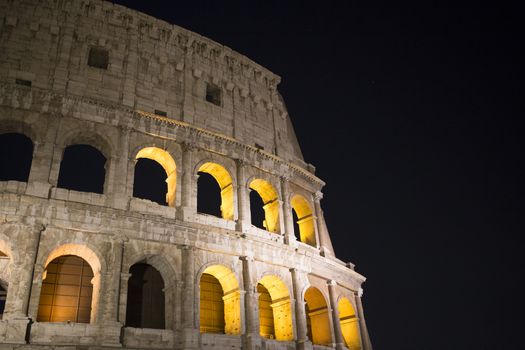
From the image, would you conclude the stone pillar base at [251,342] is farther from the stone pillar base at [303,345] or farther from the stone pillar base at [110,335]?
the stone pillar base at [110,335]

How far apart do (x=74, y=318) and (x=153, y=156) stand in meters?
6.57

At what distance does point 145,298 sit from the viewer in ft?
51.8

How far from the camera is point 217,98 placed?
20719 mm

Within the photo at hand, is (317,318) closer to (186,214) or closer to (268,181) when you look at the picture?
(268,181)

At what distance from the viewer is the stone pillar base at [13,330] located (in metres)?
12.0

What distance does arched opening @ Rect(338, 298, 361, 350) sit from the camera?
66.0 ft

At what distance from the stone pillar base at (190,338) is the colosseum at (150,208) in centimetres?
5

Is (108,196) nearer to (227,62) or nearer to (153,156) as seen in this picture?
(153,156)

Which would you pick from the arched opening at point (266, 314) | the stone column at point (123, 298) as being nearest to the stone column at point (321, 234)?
the arched opening at point (266, 314)

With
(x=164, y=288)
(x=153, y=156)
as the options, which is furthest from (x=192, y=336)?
(x=153, y=156)

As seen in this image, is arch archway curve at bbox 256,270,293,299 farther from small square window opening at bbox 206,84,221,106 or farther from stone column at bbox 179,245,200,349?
small square window opening at bbox 206,84,221,106

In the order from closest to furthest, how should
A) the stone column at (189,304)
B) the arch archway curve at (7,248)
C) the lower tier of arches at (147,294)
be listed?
the lower tier of arches at (147,294) → the arch archway curve at (7,248) → the stone column at (189,304)

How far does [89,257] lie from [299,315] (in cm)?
802

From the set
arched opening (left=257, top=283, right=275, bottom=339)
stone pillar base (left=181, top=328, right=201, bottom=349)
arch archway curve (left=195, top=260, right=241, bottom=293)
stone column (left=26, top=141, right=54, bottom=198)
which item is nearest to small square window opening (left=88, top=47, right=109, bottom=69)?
stone column (left=26, top=141, right=54, bottom=198)
